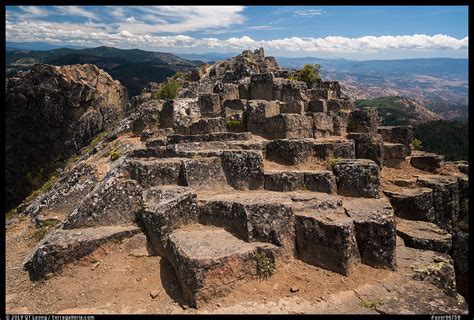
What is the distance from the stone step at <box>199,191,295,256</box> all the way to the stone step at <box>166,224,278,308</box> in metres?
0.28

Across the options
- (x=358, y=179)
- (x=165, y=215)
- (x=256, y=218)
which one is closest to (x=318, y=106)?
(x=358, y=179)

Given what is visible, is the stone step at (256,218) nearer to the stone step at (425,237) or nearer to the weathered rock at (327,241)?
the weathered rock at (327,241)

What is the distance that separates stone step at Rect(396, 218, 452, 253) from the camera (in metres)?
11.1

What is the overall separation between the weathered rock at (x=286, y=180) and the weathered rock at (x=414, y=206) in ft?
13.8

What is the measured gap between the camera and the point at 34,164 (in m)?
42.0

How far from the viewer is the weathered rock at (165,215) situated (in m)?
9.59

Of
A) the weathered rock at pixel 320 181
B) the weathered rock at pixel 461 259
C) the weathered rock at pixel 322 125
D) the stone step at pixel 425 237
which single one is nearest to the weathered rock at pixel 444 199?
the weathered rock at pixel 461 259

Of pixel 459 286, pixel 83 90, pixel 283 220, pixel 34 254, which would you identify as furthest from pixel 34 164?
pixel 459 286

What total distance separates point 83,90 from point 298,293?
1700 inches

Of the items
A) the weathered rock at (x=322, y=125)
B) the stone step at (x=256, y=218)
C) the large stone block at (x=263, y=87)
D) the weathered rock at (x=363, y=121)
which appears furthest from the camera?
the large stone block at (x=263, y=87)

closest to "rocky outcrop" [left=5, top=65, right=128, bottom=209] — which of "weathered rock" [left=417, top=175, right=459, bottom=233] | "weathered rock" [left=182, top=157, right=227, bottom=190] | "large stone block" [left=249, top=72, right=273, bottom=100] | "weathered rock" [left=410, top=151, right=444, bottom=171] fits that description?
"large stone block" [left=249, top=72, right=273, bottom=100]

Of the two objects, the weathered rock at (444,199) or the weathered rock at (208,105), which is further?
the weathered rock at (208,105)

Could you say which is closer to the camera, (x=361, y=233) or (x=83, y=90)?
(x=361, y=233)

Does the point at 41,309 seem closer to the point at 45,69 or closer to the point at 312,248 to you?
the point at 312,248
